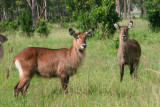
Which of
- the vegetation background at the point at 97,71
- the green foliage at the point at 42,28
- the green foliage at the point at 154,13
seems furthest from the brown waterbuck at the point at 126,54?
the green foliage at the point at 42,28

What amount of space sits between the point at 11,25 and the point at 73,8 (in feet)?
35.7

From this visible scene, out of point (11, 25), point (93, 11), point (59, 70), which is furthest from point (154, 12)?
point (11, 25)

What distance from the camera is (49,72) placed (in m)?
4.20

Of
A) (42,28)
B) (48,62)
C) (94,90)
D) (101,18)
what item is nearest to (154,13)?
(101,18)

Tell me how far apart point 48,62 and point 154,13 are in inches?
430

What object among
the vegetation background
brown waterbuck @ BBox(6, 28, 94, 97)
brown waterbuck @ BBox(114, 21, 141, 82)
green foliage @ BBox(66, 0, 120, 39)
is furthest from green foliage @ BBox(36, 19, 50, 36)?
brown waterbuck @ BBox(6, 28, 94, 97)

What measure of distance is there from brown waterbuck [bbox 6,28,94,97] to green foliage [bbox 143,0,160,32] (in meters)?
10.2

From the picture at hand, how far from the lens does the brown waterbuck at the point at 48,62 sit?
402cm

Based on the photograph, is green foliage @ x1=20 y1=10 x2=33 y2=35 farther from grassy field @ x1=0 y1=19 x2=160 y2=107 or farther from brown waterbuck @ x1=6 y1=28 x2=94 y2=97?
brown waterbuck @ x1=6 y1=28 x2=94 y2=97

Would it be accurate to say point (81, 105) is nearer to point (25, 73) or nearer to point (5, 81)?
point (25, 73)

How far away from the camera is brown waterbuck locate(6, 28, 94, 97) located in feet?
13.2

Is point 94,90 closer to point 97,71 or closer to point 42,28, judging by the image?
point 97,71

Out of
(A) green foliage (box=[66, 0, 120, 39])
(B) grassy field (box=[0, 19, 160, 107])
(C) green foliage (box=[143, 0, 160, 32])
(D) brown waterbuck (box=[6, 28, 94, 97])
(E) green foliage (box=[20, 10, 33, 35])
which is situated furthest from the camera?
(E) green foliage (box=[20, 10, 33, 35])

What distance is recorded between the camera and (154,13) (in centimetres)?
1324
